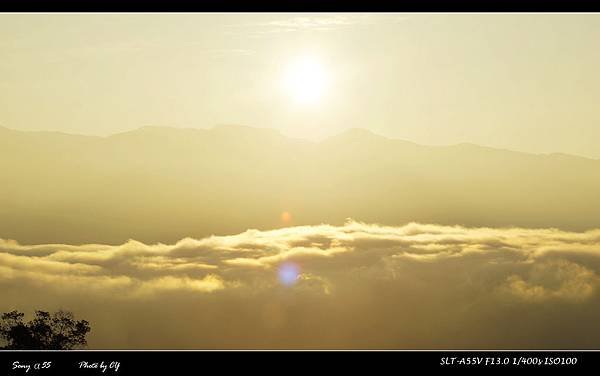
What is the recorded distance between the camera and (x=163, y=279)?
8900 cm

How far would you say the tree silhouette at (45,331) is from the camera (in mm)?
50531

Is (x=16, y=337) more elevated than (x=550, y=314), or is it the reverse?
(x=550, y=314)

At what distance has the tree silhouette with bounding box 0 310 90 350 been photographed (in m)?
50.5

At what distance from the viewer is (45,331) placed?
5109cm
